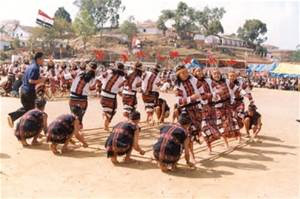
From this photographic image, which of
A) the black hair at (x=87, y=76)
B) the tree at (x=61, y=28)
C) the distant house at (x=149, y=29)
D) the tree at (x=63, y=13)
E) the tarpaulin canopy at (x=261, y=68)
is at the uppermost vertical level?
the tree at (x=63, y=13)

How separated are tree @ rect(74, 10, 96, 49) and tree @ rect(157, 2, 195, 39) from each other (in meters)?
21.1

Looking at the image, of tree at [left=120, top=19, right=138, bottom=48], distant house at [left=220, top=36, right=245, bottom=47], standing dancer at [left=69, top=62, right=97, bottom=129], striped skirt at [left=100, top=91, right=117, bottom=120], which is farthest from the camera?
distant house at [left=220, top=36, right=245, bottom=47]

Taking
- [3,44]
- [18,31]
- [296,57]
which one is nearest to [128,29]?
[3,44]

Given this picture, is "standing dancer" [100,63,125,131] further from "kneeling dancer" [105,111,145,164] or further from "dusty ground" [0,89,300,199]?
"kneeling dancer" [105,111,145,164]

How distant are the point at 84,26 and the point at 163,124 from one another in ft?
237

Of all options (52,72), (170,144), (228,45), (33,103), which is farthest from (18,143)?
(228,45)

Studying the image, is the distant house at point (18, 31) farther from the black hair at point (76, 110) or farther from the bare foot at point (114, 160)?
the bare foot at point (114, 160)

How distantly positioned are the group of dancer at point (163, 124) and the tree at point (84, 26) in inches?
2749

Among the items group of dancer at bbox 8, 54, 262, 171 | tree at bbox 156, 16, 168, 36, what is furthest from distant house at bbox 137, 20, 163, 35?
group of dancer at bbox 8, 54, 262, 171

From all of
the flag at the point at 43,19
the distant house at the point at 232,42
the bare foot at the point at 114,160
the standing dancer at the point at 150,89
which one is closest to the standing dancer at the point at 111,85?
the standing dancer at the point at 150,89

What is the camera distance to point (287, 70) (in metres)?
45.4

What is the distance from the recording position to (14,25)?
10944cm

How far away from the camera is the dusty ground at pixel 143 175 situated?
21.8ft

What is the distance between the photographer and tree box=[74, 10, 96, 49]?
7994 centimetres
